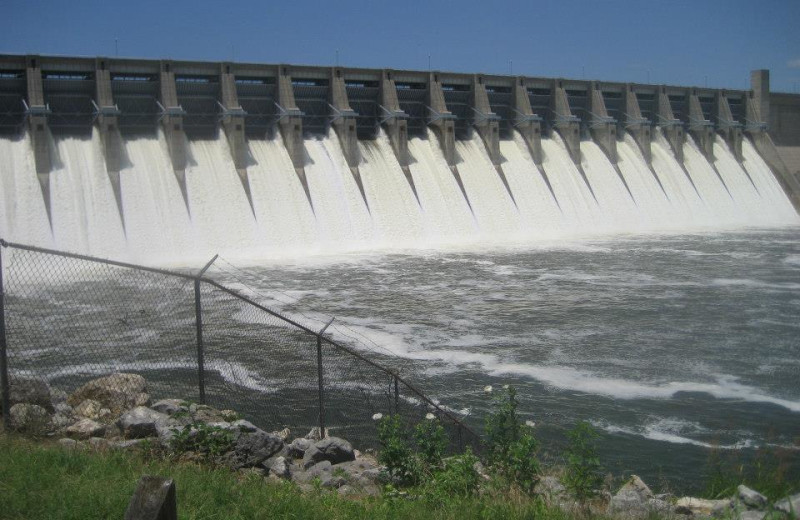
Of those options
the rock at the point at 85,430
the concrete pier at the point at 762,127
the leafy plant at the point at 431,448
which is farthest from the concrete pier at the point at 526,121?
the rock at the point at 85,430

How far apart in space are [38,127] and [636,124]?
1136 inches

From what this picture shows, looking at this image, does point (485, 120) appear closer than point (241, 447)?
No

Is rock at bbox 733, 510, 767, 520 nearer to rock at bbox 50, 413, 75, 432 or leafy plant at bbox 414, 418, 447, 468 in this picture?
leafy plant at bbox 414, 418, 447, 468

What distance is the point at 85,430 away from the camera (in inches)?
280

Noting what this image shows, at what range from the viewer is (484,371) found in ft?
44.6

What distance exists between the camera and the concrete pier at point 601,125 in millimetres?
38719

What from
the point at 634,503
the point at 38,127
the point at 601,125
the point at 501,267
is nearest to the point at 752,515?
the point at 634,503

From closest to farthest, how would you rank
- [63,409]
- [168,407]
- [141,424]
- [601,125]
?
[141,424] → [168,407] → [63,409] → [601,125]

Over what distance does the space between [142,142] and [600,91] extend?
2395cm

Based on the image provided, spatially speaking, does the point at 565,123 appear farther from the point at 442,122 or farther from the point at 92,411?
the point at 92,411

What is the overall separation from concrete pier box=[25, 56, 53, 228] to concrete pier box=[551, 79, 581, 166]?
23.3 meters

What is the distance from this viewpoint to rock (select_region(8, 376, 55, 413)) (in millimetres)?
7277

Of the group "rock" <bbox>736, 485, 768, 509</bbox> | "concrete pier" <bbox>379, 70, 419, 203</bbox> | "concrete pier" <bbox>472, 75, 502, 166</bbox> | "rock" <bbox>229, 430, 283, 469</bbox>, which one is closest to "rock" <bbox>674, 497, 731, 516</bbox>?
"rock" <bbox>736, 485, 768, 509</bbox>

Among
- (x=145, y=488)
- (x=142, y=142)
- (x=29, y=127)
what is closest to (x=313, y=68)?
(x=142, y=142)
